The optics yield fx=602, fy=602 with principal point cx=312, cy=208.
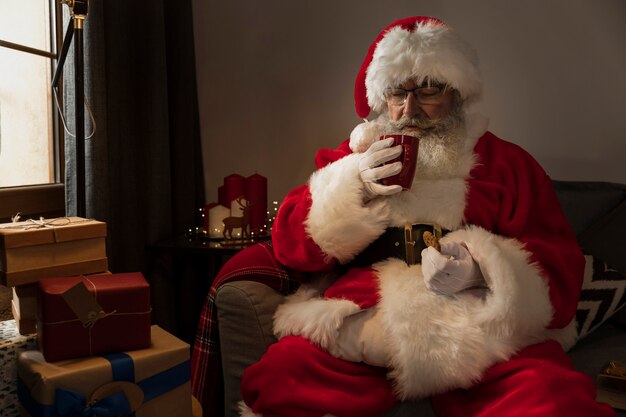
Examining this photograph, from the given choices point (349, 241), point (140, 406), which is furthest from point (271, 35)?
point (140, 406)

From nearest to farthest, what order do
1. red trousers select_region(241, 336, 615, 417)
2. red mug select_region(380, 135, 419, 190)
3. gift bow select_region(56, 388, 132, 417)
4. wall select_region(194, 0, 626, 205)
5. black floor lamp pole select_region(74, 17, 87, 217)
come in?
gift bow select_region(56, 388, 132, 417)
red trousers select_region(241, 336, 615, 417)
red mug select_region(380, 135, 419, 190)
black floor lamp pole select_region(74, 17, 87, 217)
wall select_region(194, 0, 626, 205)

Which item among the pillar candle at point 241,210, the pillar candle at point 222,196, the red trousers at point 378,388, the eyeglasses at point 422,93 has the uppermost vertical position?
the eyeglasses at point 422,93

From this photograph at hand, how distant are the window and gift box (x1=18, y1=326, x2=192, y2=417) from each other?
0.77 m

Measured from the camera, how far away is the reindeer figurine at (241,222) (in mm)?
2099

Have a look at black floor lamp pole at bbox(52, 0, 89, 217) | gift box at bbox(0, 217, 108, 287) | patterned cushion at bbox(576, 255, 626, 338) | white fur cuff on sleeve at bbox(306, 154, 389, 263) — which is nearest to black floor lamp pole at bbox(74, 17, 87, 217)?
black floor lamp pole at bbox(52, 0, 89, 217)

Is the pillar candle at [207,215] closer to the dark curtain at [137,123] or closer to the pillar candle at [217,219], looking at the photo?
the pillar candle at [217,219]

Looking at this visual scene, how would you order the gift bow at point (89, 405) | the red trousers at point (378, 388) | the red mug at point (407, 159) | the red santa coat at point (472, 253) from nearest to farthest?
the gift bow at point (89, 405)
the red trousers at point (378, 388)
the red santa coat at point (472, 253)
the red mug at point (407, 159)

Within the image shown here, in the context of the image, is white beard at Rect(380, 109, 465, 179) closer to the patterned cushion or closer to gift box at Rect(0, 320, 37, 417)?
the patterned cushion

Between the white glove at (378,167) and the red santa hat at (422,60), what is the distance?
0.24 meters

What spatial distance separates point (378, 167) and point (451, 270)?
31cm

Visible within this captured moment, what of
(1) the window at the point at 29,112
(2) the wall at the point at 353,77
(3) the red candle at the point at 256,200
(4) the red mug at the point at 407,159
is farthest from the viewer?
(3) the red candle at the point at 256,200

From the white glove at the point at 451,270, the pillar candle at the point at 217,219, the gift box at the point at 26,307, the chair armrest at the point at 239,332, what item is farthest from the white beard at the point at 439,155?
the gift box at the point at 26,307

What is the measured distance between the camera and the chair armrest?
1.43 m

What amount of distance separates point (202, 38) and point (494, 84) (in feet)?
4.06
